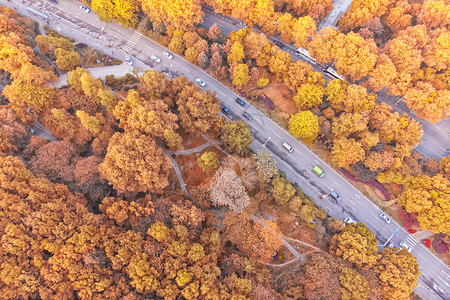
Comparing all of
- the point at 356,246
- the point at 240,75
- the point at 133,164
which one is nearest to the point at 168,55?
the point at 240,75

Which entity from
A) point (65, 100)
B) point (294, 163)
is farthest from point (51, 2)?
point (294, 163)

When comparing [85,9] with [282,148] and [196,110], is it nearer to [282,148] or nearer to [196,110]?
[196,110]

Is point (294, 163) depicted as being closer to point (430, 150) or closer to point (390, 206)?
point (390, 206)

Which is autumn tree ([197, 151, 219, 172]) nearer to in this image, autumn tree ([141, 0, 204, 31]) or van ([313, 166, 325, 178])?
van ([313, 166, 325, 178])

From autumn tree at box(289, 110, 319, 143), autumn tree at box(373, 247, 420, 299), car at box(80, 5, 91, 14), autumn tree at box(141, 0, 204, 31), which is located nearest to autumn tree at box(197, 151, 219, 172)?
autumn tree at box(289, 110, 319, 143)

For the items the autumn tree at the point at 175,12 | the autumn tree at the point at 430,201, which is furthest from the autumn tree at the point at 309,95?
the autumn tree at the point at 175,12

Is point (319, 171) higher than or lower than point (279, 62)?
lower
